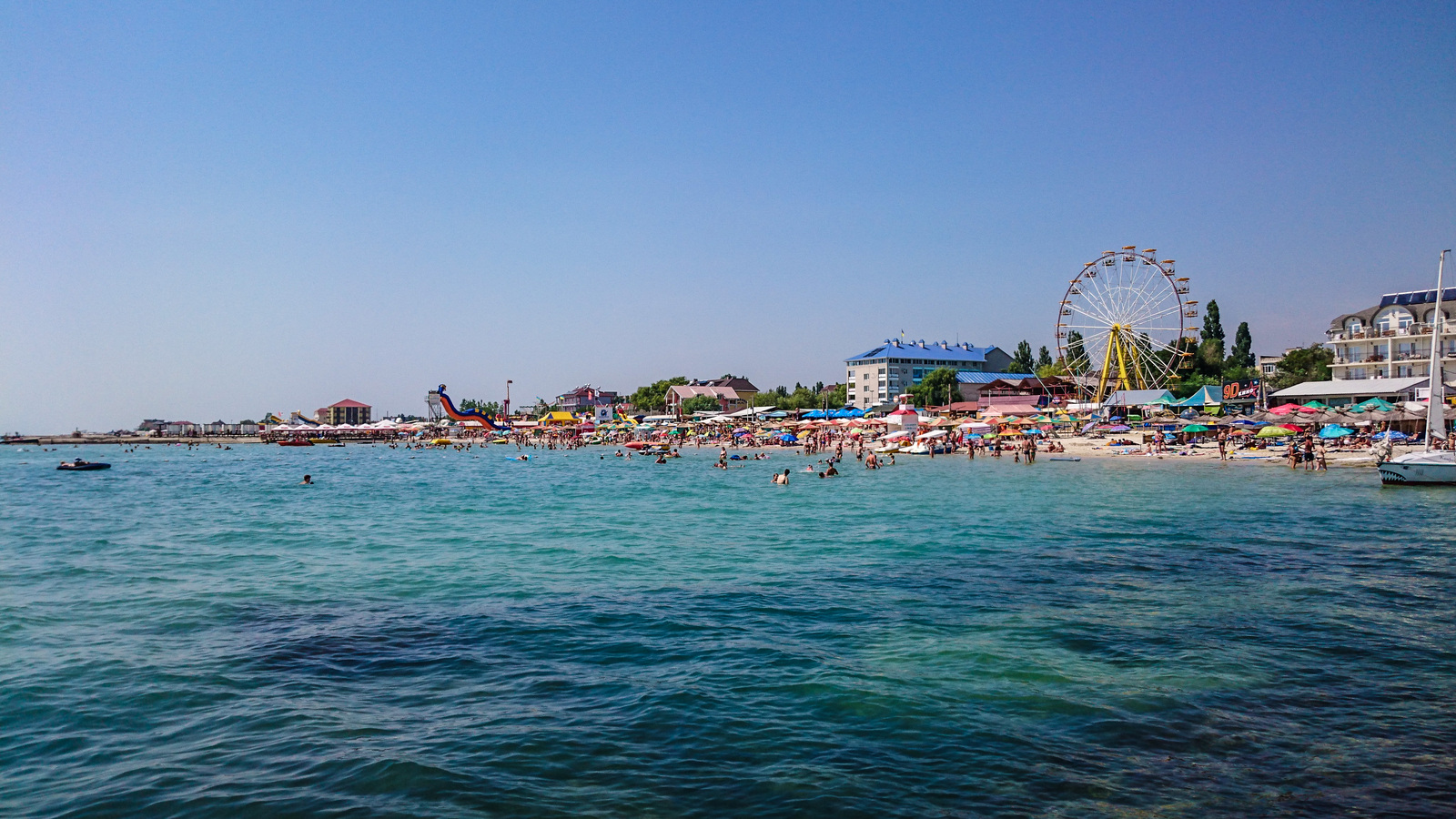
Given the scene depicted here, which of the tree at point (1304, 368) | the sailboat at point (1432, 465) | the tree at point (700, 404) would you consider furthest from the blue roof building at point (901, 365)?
the sailboat at point (1432, 465)

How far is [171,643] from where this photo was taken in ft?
34.7

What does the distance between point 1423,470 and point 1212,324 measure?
8110 cm

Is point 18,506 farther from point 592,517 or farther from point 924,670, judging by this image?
point 924,670

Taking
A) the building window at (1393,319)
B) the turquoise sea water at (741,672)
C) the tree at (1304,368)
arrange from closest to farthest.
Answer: the turquoise sea water at (741,672), the building window at (1393,319), the tree at (1304,368)

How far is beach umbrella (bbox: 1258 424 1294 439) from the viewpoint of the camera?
44438mm

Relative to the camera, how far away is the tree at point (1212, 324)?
98750 mm

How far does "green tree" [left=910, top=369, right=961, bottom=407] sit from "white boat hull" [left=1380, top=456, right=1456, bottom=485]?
232 feet

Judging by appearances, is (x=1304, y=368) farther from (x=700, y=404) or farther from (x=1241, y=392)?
(x=700, y=404)

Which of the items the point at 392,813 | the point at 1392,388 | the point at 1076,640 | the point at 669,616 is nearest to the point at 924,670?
the point at 1076,640

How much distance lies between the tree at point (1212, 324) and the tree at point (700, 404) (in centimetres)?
7030

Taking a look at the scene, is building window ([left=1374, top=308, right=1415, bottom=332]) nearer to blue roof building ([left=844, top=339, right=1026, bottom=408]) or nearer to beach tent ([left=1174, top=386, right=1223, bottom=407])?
beach tent ([left=1174, top=386, right=1223, bottom=407])

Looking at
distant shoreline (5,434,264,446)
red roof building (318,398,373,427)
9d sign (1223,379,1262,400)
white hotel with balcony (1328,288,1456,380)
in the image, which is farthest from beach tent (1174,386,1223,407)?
red roof building (318,398,373,427)

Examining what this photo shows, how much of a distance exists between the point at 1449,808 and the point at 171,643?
13.2 meters

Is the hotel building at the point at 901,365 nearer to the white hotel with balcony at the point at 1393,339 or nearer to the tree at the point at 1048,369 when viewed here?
the tree at the point at 1048,369
